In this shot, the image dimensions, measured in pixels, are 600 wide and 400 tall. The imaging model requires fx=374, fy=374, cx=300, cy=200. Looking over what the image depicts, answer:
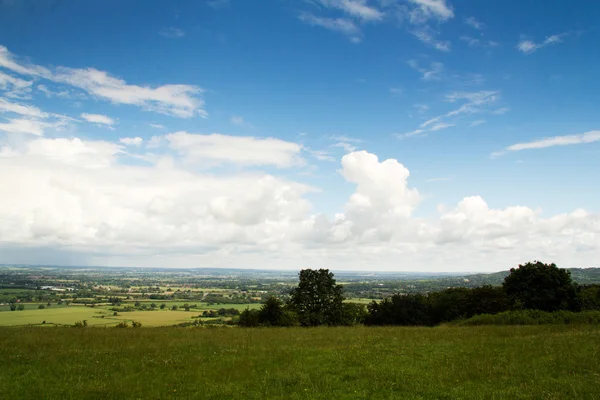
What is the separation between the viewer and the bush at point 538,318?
1248 inches

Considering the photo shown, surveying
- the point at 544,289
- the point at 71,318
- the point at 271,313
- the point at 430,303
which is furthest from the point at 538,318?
the point at 71,318

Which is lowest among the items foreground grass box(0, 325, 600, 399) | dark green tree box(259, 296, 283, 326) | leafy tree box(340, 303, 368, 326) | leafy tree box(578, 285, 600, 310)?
leafy tree box(340, 303, 368, 326)

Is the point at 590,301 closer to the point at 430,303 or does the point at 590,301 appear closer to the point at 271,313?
the point at 430,303

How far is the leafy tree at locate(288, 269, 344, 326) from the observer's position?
178 feet

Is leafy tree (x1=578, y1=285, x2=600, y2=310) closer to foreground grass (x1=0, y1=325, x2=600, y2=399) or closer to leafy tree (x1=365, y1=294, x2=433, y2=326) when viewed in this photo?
leafy tree (x1=365, y1=294, x2=433, y2=326)

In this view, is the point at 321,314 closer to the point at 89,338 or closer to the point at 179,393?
the point at 89,338

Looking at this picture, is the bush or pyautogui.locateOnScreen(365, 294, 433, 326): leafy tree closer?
the bush

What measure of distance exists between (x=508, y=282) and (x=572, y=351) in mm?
35761

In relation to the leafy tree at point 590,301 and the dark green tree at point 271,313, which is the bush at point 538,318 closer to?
the leafy tree at point 590,301

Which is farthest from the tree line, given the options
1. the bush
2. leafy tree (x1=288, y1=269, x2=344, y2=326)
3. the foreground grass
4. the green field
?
the foreground grass

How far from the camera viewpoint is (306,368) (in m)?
16.1

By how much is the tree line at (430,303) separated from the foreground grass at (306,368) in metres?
22.8

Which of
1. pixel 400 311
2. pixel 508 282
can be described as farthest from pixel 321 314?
pixel 508 282

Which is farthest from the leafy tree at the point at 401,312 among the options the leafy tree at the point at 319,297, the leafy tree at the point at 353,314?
the leafy tree at the point at 319,297
